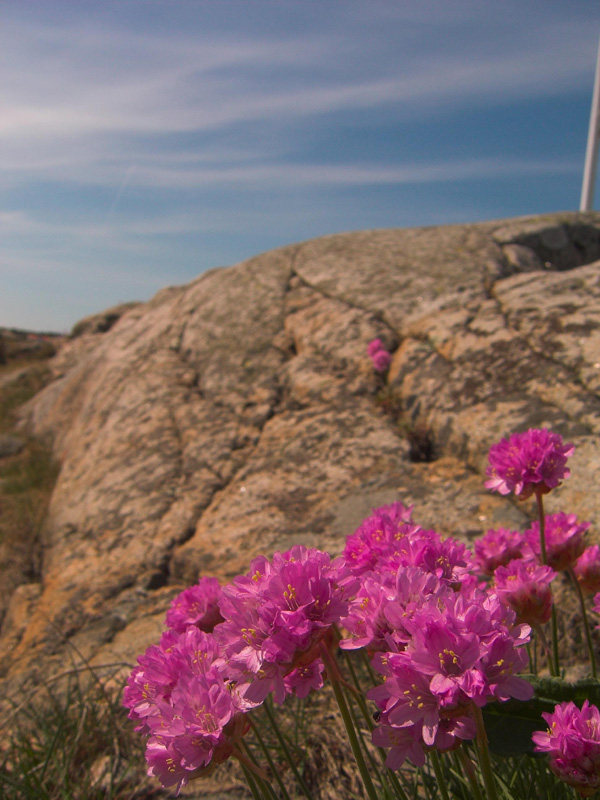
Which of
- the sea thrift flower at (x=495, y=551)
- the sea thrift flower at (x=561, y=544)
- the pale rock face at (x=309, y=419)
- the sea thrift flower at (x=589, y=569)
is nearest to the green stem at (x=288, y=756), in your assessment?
the sea thrift flower at (x=495, y=551)

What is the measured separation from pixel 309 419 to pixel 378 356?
27.2 inches

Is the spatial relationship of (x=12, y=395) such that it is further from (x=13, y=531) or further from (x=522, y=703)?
(x=522, y=703)

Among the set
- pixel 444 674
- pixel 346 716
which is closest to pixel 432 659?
pixel 444 674

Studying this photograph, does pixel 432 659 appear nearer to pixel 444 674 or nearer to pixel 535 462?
pixel 444 674

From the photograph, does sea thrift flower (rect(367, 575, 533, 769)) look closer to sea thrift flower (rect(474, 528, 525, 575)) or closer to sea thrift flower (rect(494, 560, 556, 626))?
sea thrift flower (rect(494, 560, 556, 626))

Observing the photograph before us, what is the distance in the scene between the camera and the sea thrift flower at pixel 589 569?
6.13 feet

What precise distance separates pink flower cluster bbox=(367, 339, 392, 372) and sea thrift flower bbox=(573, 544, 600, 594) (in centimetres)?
257

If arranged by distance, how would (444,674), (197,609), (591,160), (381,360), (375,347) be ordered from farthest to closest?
(591,160), (375,347), (381,360), (197,609), (444,674)

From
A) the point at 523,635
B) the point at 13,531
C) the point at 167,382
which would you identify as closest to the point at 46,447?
the point at 13,531

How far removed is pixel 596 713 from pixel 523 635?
273 mm

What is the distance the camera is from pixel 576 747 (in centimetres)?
114

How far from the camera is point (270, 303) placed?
19.7 ft

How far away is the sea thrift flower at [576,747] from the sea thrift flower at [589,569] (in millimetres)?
765

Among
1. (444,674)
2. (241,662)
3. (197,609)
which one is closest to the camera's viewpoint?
(444,674)
